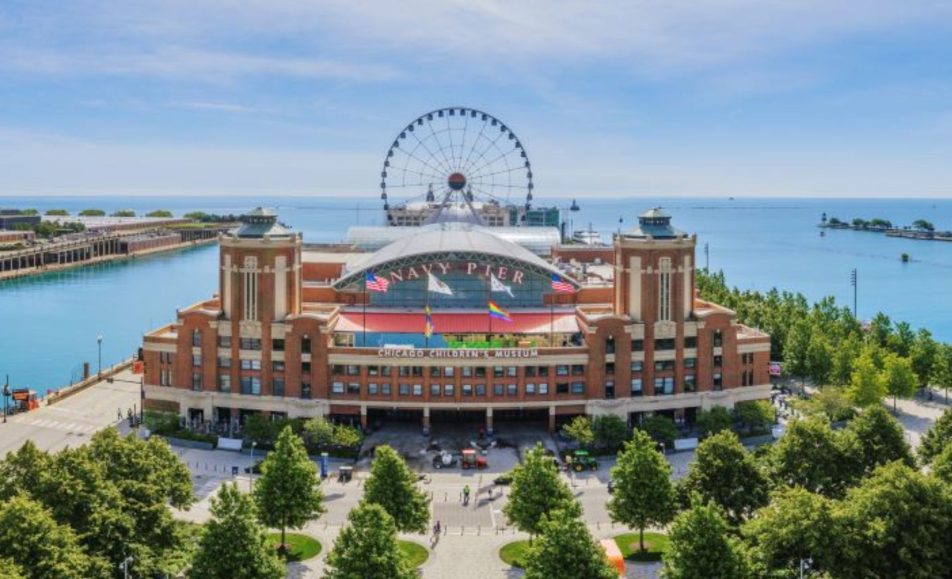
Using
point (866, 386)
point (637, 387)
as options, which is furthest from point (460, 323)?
point (866, 386)

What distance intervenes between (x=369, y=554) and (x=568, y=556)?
397 inches

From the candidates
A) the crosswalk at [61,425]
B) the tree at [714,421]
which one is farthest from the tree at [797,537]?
the crosswalk at [61,425]

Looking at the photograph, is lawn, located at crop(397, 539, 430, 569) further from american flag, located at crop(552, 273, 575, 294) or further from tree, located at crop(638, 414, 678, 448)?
american flag, located at crop(552, 273, 575, 294)

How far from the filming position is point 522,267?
101 metres

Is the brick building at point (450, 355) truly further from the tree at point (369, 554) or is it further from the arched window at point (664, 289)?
the tree at point (369, 554)

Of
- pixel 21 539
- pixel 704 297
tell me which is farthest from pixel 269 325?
pixel 704 297

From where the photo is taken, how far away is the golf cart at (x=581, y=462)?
3041 inches

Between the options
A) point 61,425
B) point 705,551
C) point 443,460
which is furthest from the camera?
point 61,425

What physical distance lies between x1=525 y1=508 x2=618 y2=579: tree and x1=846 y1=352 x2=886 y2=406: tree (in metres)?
56.1

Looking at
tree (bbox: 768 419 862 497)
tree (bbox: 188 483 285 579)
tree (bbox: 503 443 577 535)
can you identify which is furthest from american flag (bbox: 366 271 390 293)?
tree (bbox: 188 483 285 579)

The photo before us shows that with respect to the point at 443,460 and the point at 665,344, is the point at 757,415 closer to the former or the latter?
the point at 665,344

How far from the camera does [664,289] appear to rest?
3529 inches

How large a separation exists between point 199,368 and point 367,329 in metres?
17.3

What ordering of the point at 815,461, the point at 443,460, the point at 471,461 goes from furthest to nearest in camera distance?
the point at 443,460 < the point at 471,461 < the point at 815,461
